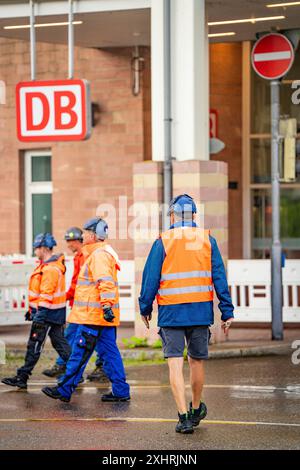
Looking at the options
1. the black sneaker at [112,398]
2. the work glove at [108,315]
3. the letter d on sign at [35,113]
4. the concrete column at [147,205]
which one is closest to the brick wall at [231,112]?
the concrete column at [147,205]

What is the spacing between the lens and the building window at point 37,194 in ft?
69.3

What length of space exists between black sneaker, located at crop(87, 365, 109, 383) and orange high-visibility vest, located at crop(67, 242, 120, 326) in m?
1.77

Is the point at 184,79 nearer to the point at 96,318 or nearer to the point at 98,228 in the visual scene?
the point at 98,228

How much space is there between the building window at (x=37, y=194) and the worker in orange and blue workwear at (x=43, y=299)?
8.44 metres

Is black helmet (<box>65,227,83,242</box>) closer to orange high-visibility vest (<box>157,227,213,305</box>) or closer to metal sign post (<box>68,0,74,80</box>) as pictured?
metal sign post (<box>68,0,74,80</box>)

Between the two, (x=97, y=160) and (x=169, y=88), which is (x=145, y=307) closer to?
(x=169, y=88)

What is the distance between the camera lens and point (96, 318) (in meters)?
11.3

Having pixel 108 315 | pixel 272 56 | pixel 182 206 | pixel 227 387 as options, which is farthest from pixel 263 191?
pixel 182 206

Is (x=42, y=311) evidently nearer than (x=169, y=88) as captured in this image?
Yes

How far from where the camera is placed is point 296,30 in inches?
664

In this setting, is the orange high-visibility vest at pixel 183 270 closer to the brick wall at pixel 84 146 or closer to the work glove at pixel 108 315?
the work glove at pixel 108 315

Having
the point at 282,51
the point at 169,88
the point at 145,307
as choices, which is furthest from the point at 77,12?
the point at 145,307

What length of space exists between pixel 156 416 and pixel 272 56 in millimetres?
7669

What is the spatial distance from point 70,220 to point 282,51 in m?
5.64
